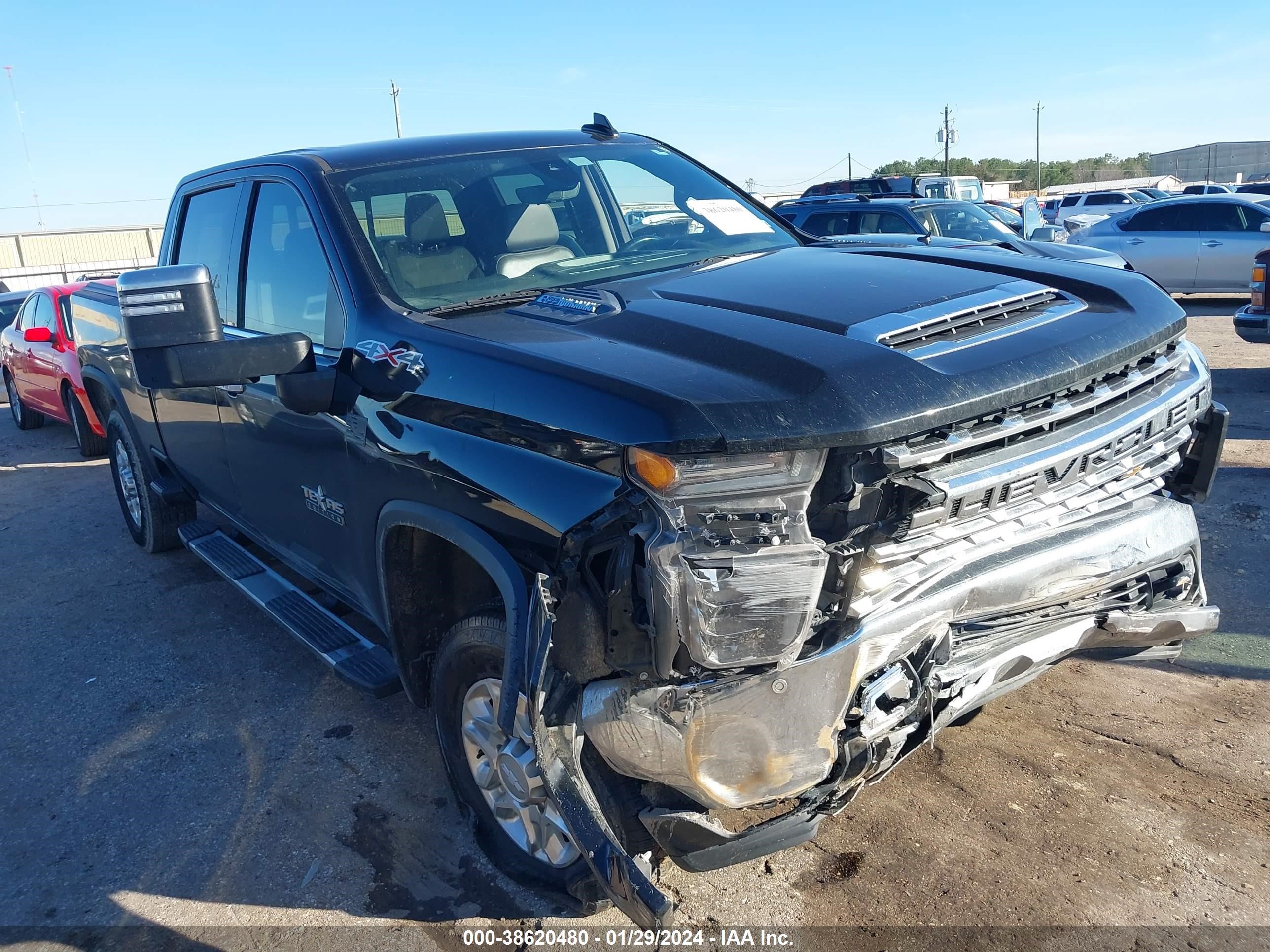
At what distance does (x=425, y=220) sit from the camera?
11.1 feet

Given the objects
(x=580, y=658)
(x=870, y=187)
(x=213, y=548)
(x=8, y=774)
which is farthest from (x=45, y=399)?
(x=870, y=187)

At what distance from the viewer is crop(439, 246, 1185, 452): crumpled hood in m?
2.14

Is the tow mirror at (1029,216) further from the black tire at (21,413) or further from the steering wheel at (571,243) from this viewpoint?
the black tire at (21,413)

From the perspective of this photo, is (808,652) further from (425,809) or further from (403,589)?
(425,809)

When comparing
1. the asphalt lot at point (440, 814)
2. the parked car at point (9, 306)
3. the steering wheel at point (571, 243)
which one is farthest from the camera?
the parked car at point (9, 306)

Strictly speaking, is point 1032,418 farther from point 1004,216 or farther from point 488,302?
point 1004,216

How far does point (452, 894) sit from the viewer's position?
2918 mm

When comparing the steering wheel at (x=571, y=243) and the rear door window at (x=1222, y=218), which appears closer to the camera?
the steering wheel at (x=571, y=243)

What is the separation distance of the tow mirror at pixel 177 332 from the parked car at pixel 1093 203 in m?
24.0

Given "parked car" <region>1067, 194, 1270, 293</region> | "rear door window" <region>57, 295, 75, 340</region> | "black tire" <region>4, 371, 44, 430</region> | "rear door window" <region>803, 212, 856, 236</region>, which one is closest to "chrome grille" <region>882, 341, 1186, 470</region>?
"rear door window" <region>57, 295, 75, 340</region>

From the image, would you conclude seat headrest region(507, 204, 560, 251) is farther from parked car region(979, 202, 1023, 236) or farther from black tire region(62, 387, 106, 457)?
parked car region(979, 202, 1023, 236)

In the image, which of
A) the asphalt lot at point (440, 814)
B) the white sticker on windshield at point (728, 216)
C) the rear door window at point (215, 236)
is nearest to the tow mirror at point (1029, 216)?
the asphalt lot at point (440, 814)

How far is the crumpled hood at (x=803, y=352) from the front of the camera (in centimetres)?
214

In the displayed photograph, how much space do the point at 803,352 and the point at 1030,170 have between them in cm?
7418
